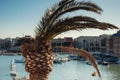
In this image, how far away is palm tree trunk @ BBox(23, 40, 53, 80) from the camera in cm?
834

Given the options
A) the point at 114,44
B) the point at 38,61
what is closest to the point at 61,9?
the point at 38,61

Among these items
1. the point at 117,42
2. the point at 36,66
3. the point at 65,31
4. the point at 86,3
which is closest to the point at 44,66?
the point at 36,66

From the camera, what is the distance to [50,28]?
8.47m

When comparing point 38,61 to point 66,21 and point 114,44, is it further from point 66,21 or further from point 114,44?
point 114,44

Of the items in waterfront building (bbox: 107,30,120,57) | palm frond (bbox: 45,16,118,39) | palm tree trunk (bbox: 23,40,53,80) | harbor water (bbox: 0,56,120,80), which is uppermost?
waterfront building (bbox: 107,30,120,57)

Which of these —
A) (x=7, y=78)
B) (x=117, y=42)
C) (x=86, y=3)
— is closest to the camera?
(x=86, y=3)

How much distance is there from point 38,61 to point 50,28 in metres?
0.78

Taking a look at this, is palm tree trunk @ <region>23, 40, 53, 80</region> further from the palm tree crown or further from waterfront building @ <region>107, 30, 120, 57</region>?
waterfront building @ <region>107, 30, 120, 57</region>

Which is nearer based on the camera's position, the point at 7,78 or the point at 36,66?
the point at 36,66

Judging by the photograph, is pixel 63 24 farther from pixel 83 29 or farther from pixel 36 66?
pixel 36 66

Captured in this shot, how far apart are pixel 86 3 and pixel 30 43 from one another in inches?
61.8

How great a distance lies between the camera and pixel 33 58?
837 cm

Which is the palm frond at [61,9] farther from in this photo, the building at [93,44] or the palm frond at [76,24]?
the building at [93,44]

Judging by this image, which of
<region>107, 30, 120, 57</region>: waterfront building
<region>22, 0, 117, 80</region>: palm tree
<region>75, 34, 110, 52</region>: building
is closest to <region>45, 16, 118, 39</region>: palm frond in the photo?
<region>22, 0, 117, 80</region>: palm tree
